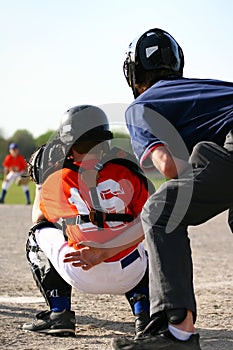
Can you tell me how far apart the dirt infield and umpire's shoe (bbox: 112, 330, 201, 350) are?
627mm

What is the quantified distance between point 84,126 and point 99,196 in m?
0.47

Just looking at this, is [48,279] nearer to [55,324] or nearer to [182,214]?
[55,324]

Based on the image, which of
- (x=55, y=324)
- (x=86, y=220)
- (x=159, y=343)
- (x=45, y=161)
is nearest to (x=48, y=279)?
(x=55, y=324)

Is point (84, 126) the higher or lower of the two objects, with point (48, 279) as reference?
higher

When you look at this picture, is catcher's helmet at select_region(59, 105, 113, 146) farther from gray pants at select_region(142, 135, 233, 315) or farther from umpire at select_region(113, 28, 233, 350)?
gray pants at select_region(142, 135, 233, 315)

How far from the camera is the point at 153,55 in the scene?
3998 mm

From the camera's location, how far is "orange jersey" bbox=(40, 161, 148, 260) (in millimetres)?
4379

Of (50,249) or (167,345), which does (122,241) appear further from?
(167,345)

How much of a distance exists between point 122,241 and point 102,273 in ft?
0.76

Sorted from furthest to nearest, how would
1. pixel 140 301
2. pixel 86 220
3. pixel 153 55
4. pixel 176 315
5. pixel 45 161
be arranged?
pixel 45 161 < pixel 140 301 < pixel 86 220 < pixel 153 55 < pixel 176 315

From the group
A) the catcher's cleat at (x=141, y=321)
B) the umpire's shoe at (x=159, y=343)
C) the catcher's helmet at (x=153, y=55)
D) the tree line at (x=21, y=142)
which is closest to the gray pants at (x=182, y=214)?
the umpire's shoe at (x=159, y=343)

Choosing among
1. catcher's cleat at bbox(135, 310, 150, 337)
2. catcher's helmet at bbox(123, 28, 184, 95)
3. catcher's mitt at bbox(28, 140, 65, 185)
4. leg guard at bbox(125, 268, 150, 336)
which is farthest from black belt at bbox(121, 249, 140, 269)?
catcher's helmet at bbox(123, 28, 184, 95)

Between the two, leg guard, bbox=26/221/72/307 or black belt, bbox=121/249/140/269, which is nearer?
black belt, bbox=121/249/140/269

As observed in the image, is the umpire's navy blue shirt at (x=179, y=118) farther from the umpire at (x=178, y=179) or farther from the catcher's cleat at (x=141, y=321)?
the catcher's cleat at (x=141, y=321)
